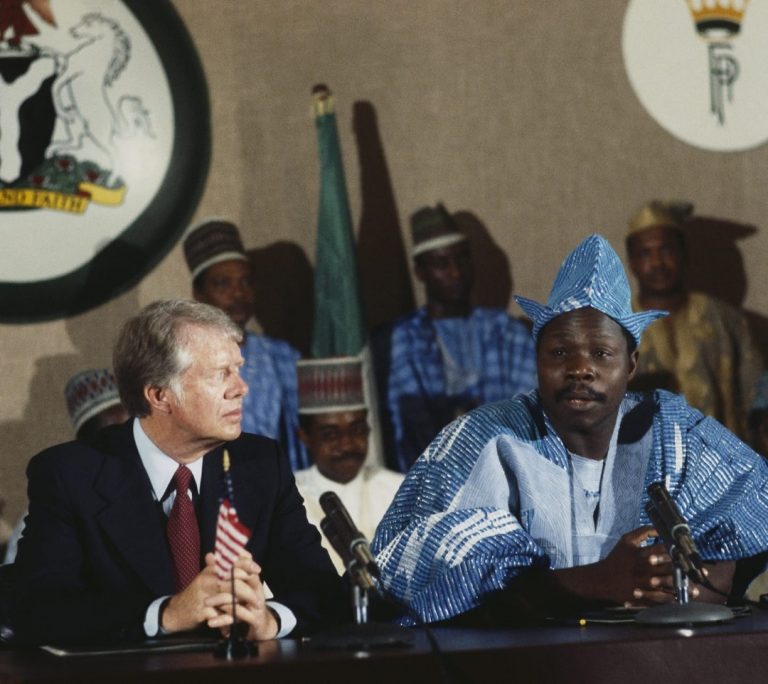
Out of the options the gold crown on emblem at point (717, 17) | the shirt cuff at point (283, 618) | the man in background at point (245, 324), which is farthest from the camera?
the gold crown on emblem at point (717, 17)

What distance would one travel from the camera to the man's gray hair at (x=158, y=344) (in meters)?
3.36

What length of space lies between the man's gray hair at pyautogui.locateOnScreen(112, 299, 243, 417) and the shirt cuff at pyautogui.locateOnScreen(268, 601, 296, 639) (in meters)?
0.49

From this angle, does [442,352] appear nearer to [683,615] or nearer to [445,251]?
[445,251]

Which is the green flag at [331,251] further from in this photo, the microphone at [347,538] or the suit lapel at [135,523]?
the microphone at [347,538]

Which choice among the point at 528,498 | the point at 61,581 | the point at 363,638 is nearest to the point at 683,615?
the point at 363,638

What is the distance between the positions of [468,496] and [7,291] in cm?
360

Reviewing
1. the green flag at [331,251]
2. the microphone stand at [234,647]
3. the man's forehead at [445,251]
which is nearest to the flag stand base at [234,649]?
the microphone stand at [234,647]

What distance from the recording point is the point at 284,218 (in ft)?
23.6

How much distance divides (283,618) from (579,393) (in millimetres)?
915

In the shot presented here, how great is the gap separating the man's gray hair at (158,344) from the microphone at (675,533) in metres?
0.98

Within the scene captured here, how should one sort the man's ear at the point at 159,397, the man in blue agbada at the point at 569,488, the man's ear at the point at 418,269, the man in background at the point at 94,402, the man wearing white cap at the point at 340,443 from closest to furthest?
the man's ear at the point at 159,397
the man in blue agbada at the point at 569,488
the man in background at the point at 94,402
the man wearing white cap at the point at 340,443
the man's ear at the point at 418,269

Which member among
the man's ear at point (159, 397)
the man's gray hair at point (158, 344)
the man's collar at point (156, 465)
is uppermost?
the man's gray hair at point (158, 344)

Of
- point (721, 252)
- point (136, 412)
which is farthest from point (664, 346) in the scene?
point (136, 412)

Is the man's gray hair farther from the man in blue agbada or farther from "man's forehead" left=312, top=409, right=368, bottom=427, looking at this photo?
"man's forehead" left=312, top=409, right=368, bottom=427
